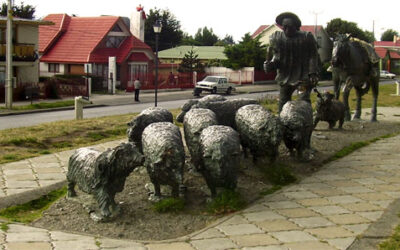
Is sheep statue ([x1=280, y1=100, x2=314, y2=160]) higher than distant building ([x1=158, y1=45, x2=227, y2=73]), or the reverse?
distant building ([x1=158, y1=45, x2=227, y2=73])

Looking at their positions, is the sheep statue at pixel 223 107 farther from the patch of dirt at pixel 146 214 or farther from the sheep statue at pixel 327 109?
the sheep statue at pixel 327 109

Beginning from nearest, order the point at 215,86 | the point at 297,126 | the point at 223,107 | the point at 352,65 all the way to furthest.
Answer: the point at 297,126 < the point at 223,107 < the point at 352,65 < the point at 215,86

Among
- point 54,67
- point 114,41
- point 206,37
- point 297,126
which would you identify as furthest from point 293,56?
point 206,37

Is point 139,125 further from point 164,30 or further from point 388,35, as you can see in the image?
point 388,35

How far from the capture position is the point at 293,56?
38.4 feet

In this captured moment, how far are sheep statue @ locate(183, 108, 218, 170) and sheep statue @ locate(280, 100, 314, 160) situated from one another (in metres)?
1.59

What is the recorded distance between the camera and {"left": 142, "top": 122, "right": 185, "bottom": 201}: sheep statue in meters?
7.21

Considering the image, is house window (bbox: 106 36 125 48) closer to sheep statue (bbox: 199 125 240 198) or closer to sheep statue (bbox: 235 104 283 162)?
sheep statue (bbox: 235 104 283 162)

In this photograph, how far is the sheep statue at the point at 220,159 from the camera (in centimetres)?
736

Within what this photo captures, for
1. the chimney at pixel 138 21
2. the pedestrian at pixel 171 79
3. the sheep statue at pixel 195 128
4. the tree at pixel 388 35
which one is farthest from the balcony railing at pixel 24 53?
the tree at pixel 388 35

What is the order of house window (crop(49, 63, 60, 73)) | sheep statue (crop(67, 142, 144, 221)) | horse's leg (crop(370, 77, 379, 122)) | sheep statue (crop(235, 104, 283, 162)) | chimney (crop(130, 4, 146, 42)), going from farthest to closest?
1. chimney (crop(130, 4, 146, 42))
2. house window (crop(49, 63, 60, 73))
3. horse's leg (crop(370, 77, 379, 122))
4. sheep statue (crop(235, 104, 283, 162))
5. sheep statue (crop(67, 142, 144, 221))

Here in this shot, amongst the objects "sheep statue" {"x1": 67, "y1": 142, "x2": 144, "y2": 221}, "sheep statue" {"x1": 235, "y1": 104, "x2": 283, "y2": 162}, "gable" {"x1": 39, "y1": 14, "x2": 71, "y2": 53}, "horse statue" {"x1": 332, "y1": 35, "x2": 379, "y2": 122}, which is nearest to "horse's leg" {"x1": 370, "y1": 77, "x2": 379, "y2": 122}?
"horse statue" {"x1": 332, "y1": 35, "x2": 379, "y2": 122}

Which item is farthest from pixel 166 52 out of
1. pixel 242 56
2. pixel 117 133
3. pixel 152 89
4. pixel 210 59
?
pixel 117 133

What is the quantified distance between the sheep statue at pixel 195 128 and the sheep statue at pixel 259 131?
671 mm
